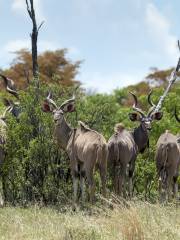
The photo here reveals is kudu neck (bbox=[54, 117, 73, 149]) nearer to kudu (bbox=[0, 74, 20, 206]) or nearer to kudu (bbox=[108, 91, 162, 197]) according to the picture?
kudu (bbox=[108, 91, 162, 197])

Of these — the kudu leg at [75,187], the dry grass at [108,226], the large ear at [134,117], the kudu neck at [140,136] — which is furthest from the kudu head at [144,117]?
the dry grass at [108,226]

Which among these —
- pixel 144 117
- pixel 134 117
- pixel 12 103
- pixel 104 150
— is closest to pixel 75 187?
pixel 104 150

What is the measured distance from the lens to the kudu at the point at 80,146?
1298 cm

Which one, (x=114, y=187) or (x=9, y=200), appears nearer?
(x=114, y=187)

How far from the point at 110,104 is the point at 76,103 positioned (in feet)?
3.38

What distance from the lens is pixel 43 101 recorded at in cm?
1448

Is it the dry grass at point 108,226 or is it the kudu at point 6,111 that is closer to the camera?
the dry grass at point 108,226

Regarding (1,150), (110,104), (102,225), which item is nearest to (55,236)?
(102,225)

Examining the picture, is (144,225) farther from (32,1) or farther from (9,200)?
(32,1)

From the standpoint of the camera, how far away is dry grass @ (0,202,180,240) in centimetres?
891

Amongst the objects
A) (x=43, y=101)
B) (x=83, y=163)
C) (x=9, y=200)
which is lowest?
(x=9, y=200)

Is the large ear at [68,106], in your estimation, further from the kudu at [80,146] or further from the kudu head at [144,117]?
the kudu head at [144,117]

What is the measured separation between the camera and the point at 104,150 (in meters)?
13.0

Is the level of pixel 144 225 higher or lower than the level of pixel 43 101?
lower
